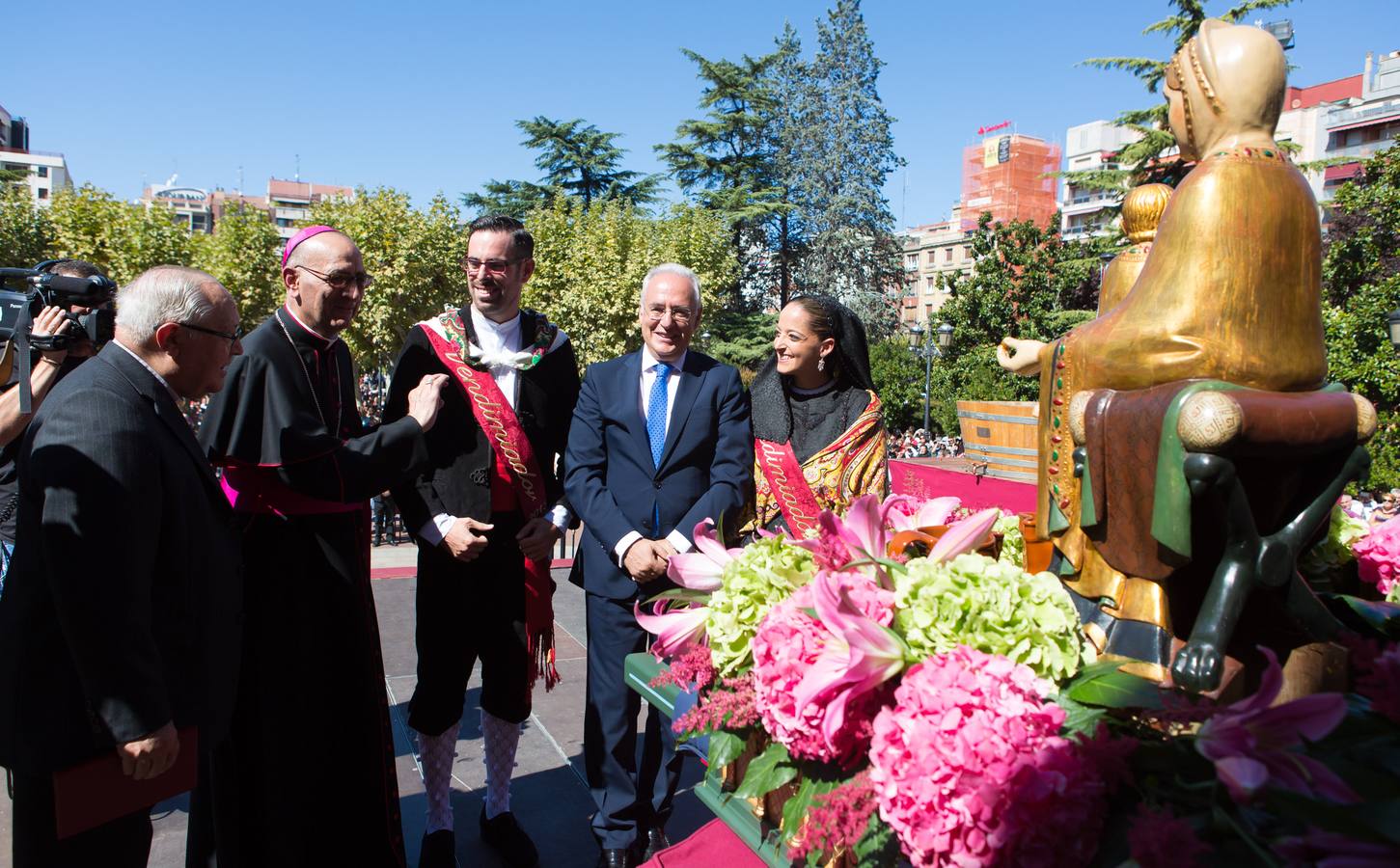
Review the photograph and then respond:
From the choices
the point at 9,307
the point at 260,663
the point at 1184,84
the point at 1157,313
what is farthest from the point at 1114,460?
the point at 9,307

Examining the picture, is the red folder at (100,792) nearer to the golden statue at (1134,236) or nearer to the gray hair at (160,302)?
the gray hair at (160,302)

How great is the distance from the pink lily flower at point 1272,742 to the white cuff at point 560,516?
2797mm

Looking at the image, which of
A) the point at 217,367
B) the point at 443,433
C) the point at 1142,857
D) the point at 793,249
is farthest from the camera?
the point at 793,249

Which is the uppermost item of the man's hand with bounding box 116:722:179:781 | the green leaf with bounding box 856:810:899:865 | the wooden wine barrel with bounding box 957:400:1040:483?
the wooden wine barrel with bounding box 957:400:1040:483

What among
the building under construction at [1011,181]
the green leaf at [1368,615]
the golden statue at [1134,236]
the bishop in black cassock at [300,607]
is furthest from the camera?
the building under construction at [1011,181]

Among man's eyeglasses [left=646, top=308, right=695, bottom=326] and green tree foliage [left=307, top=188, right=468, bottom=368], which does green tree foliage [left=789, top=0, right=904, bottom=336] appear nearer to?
green tree foliage [left=307, top=188, right=468, bottom=368]

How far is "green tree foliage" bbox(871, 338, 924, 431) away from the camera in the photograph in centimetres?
3098

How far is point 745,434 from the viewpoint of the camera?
11.6 ft

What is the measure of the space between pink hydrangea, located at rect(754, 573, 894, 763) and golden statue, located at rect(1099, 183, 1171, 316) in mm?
1362

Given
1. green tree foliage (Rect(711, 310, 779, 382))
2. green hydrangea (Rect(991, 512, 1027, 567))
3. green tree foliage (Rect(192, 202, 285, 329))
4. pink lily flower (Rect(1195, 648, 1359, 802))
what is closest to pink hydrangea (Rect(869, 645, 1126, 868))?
pink lily flower (Rect(1195, 648, 1359, 802))

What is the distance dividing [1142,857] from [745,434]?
101 inches

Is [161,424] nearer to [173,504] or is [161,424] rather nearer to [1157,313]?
[173,504]

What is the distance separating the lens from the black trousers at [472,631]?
134 inches

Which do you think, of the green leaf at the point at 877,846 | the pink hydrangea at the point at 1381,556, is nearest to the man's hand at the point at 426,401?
the green leaf at the point at 877,846
